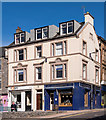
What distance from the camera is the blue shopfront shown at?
3731 centimetres

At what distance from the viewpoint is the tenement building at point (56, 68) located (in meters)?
38.2

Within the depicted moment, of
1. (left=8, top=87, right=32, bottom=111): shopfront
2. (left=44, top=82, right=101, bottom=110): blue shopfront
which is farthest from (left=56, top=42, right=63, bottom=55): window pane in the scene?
(left=8, top=87, right=32, bottom=111): shopfront

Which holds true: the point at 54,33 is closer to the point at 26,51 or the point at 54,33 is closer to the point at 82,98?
the point at 26,51

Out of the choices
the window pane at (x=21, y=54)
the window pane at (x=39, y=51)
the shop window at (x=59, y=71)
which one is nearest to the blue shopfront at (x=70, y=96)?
the shop window at (x=59, y=71)

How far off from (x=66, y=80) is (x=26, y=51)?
9.41 meters

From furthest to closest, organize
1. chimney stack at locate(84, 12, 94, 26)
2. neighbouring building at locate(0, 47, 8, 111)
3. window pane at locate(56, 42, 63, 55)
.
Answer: neighbouring building at locate(0, 47, 8, 111), chimney stack at locate(84, 12, 94, 26), window pane at locate(56, 42, 63, 55)

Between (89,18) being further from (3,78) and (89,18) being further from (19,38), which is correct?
(3,78)

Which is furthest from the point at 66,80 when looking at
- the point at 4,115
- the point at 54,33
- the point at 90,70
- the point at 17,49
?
the point at 4,115

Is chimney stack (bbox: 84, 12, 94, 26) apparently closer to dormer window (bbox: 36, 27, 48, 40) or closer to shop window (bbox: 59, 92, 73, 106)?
dormer window (bbox: 36, 27, 48, 40)

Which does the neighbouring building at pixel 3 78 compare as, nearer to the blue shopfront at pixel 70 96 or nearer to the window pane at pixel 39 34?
the window pane at pixel 39 34

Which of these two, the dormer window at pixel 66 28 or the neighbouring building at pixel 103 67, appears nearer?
the dormer window at pixel 66 28

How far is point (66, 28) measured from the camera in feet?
130

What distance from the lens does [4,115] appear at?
82.5ft

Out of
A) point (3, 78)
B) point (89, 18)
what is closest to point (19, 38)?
point (3, 78)
